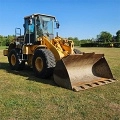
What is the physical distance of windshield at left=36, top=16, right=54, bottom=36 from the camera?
31.8 feet

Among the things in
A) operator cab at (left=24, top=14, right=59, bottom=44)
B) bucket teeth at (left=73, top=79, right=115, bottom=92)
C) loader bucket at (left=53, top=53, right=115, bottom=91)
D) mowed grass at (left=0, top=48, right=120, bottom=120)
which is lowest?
mowed grass at (left=0, top=48, right=120, bottom=120)

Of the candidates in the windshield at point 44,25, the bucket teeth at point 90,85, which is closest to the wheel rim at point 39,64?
the windshield at point 44,25

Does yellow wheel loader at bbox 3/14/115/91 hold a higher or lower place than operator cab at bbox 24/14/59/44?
lower

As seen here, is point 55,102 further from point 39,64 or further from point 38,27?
point 38,27

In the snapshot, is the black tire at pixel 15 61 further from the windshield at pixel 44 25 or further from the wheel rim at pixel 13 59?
the windshield at pixel 44 25

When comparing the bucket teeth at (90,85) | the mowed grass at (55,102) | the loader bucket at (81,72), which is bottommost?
the mowed grass at (55,102)

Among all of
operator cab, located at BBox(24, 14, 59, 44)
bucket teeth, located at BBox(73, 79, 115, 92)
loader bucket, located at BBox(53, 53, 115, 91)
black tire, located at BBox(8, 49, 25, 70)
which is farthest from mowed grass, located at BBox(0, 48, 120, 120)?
black tire, located at BBox(8, 49, 25, 70)

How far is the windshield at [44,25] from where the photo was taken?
969 cm

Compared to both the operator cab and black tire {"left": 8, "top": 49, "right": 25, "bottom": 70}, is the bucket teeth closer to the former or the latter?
the operator cab

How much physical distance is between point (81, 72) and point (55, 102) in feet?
8.93

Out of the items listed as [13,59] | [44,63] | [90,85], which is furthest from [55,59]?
[13,59]

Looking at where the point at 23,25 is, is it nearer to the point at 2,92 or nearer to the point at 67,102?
the point at 2,92

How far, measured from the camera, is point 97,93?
21.0 ft

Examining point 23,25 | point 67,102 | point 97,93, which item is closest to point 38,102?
point 67,102
